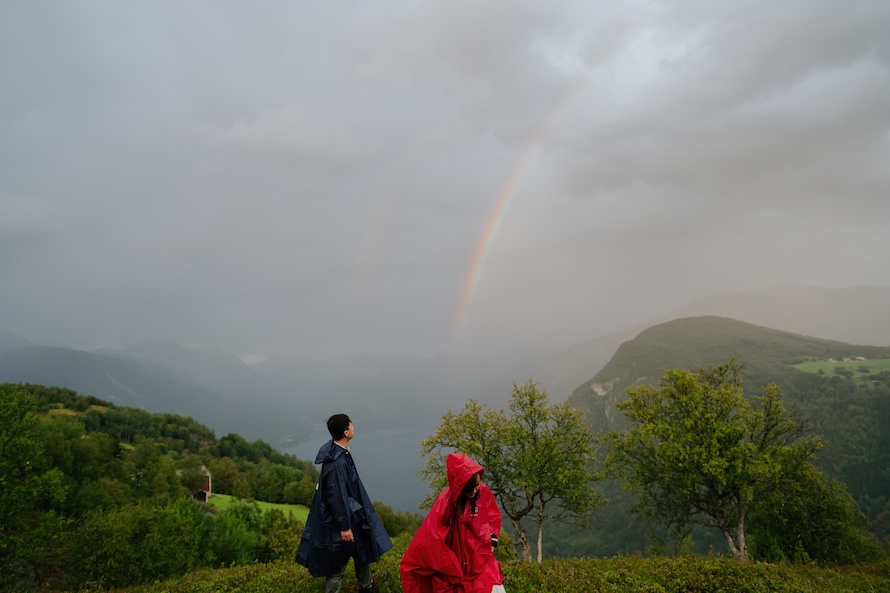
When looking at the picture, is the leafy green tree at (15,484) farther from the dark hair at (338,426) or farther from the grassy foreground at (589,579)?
the dark hair at (338,426)

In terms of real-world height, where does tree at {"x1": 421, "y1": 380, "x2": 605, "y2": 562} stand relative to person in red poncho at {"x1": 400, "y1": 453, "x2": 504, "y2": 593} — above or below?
below

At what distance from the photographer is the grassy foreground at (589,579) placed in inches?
352

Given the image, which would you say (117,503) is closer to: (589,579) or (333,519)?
(333,519)

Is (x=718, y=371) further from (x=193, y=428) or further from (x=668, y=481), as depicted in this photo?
(x=193, y=428)

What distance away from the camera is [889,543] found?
54000 millimetres

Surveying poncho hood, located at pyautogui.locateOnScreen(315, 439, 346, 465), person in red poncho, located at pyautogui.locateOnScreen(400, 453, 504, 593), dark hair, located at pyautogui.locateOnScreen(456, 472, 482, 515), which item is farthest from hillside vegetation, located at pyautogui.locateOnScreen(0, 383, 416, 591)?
dark hair, located at pyautogui.locateOnScreen(456, 472, 482, 515)

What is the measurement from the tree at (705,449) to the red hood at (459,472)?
25.7 meters

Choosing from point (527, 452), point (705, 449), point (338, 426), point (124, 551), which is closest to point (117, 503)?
point (124, 551)

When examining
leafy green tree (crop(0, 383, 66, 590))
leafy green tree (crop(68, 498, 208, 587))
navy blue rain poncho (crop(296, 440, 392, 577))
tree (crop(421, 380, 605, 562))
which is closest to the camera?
navy blue rain poncho (crop(296, 440, 392, 577))

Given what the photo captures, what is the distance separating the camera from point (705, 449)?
89.7 ft

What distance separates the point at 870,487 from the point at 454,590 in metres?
169

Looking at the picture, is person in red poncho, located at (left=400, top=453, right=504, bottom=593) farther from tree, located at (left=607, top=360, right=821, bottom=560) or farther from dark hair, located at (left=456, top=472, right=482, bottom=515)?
tree, located at (left=607, top=360, right=821, bottom=560)

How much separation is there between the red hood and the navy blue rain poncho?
2280 mm

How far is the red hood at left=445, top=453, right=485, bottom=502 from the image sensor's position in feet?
19.6
